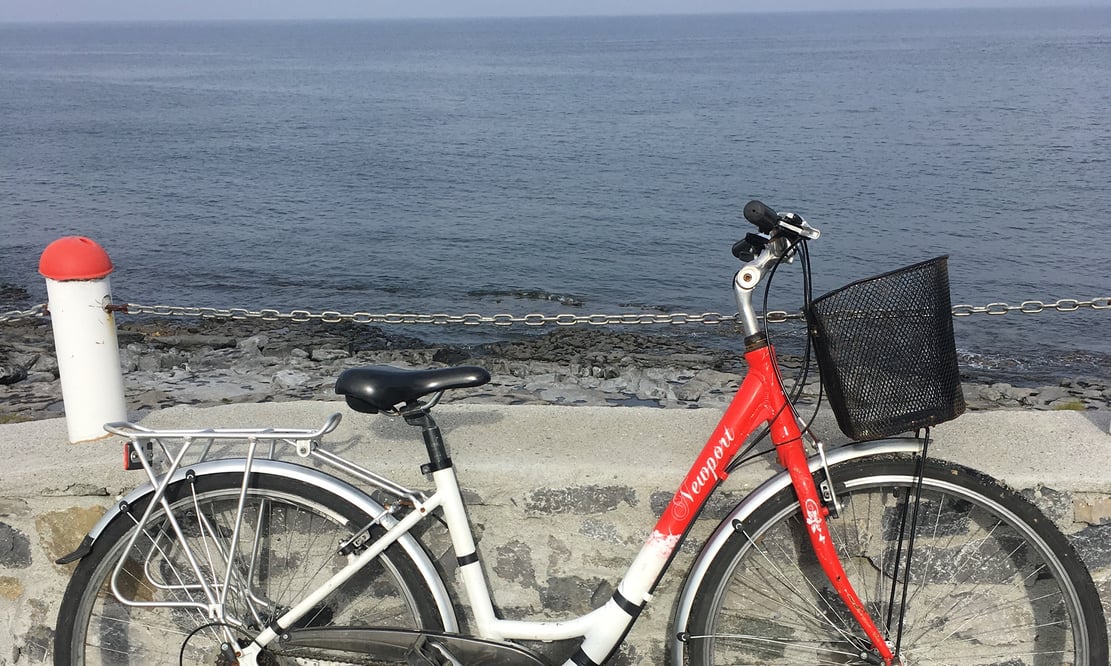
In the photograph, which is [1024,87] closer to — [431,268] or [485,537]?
[431,268]

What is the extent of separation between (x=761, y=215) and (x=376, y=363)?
1143cm

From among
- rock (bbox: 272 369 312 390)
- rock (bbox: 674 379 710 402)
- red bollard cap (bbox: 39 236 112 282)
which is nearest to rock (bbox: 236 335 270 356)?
rock (bbox: 272 369 312 390)

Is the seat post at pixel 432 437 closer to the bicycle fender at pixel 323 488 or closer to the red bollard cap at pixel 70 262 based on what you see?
the bicycle fender at pixel 323 488

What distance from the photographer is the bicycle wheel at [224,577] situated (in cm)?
286

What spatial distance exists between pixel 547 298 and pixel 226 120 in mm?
33975

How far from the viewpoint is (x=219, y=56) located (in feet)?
368

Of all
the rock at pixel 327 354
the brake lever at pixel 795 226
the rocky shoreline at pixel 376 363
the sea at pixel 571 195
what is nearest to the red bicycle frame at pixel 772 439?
the brake lever at pixel 795 226

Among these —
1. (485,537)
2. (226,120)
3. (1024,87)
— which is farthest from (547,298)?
(1024,87)

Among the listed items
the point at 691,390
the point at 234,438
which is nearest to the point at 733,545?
the point at 234,438

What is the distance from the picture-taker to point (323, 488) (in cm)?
281

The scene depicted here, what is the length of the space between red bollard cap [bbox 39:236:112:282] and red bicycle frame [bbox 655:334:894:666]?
2040 millimetres

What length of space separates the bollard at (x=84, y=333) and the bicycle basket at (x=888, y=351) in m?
2.31

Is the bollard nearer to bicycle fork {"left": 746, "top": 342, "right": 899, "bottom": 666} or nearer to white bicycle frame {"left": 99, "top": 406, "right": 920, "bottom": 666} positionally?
white bicycle frame {"left": 99, "top": 406, "right": 920, "bottom": 666}

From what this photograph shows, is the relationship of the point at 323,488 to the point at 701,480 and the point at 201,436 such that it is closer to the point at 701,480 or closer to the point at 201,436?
the point at 201,436
